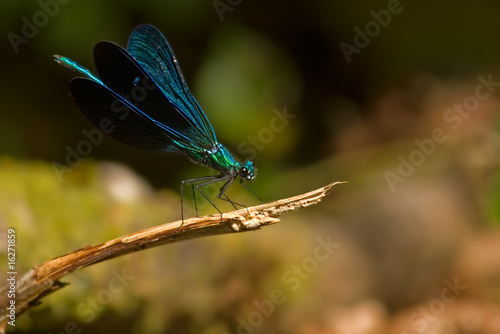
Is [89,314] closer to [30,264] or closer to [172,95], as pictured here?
[30,264]

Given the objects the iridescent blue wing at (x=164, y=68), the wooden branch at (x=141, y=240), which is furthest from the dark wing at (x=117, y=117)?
the wooden branch at (x=141, y=240)

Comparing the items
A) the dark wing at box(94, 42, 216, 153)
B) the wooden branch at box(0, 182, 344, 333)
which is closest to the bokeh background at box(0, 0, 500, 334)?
the wooden branch at box(0, 182, 344, 333)

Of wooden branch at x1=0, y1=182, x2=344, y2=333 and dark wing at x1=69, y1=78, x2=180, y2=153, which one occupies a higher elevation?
dark wing at x1=69, y1=78, x2=180, y2=153

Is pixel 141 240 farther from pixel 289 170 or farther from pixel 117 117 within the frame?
pixel 289 170

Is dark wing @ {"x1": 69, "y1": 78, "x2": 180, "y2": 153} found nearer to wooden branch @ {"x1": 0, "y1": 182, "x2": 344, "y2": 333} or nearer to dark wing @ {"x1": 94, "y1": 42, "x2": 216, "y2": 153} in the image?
dark wing @ {"x1": 94, "y1": 42, "x2": 216, "y2": 153}

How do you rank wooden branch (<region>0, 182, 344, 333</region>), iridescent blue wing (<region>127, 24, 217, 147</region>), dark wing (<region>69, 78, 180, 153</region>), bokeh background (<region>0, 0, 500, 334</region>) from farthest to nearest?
bokeh background (<region>0, 0, 500, 334</region>), iridescent blue wing (<region>127, 24, 217, 147</region>), dark wing (<region>69, 78, 180, 153</region>), wooden branch (<region>0, 182, 344, 333</region>)

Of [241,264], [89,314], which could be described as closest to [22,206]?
[89,314]

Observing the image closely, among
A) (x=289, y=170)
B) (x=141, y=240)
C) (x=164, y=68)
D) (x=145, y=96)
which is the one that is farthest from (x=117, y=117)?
(x=289, y=170)
